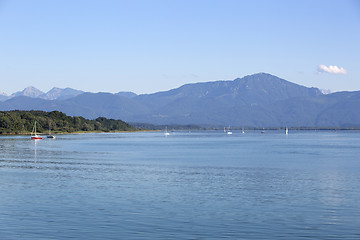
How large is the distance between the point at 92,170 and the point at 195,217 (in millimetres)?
34856

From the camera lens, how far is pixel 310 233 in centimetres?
2697

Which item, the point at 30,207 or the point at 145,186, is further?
the point at 145,186

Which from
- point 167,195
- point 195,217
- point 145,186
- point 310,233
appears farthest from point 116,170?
point 310,233

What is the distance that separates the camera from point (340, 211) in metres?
33.1

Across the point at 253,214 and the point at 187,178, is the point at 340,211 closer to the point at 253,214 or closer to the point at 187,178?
the point at 253,214

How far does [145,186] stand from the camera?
45750 mm

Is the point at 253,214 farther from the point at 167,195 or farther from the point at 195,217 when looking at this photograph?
the point at 167,195

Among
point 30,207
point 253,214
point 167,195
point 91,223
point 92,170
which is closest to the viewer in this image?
point 91,223

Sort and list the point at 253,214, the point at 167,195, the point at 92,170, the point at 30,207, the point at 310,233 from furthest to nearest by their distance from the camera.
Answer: the point at 92,170
the point at 167,195
the point at 30,207
the point at 253,214
the point at 310,233

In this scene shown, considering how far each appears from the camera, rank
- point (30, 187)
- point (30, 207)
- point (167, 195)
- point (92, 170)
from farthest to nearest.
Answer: point (92, 170) → point (30, 187) → point (167, 195) → point (30, 207)

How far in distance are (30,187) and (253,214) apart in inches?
900

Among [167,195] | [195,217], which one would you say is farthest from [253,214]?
[167,195]

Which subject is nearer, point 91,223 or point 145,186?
point 91,223

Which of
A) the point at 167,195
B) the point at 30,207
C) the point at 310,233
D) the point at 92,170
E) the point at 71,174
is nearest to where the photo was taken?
the point at 310,233
